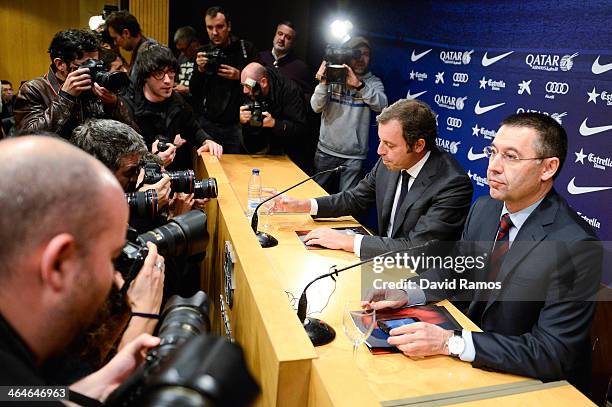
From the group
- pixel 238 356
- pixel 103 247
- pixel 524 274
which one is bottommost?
pixel 524 274

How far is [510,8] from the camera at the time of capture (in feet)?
10.8

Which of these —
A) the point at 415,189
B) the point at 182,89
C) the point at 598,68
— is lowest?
the point at 415,189

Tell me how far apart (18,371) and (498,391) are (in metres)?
1.15

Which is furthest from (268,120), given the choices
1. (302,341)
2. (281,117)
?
(302,341)

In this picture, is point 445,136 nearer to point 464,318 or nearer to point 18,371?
point 464,318

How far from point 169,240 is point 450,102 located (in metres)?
2.93

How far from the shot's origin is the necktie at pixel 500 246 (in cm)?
177

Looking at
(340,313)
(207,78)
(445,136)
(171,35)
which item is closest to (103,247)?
(340,313)

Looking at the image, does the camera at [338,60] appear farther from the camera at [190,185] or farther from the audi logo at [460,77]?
the camera at [190,185]

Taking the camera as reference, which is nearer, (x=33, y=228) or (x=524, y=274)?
(x=33, y=228)

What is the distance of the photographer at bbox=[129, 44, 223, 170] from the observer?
9.28ft

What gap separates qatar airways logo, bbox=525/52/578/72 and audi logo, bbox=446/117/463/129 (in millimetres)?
762

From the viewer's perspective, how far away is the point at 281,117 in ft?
12.0

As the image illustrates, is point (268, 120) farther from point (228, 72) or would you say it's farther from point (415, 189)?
point (415, 189)
